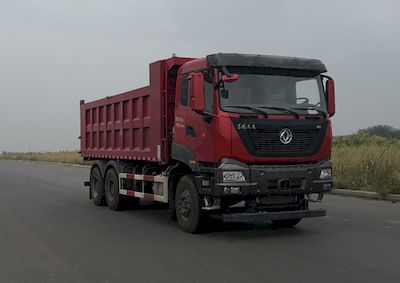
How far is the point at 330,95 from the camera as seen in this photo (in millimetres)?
9133

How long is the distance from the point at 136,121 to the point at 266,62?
12.5ft

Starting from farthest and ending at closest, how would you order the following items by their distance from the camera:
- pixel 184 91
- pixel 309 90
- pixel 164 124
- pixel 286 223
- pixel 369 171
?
pixel 369 171 < pixel 164 124 < pixel 286 223 < pixel 184 91 < pixel 309 90

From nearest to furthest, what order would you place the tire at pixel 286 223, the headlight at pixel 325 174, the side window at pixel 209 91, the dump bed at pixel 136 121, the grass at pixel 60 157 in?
the side window at pixel 209 91 < the headlight at pixel 325 174 < the tire at pixel 286 223 < the dump bed at pixel 136 121 < the grass at pixel 60 157

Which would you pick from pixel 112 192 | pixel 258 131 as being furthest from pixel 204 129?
pixel 112 192

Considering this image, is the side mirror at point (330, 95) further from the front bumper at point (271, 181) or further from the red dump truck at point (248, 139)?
the front bumper at point (271, 181)

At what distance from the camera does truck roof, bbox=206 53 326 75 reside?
8.56 m

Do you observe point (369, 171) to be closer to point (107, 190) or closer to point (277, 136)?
point (107, 190)

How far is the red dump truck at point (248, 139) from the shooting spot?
8.39 meters

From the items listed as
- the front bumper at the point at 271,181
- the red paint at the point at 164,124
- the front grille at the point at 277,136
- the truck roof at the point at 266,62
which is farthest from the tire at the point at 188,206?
the truck roof at the point at 266,62

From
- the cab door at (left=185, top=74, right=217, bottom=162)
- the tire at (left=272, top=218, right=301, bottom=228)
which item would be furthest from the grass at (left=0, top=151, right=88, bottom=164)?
the cab door at (left=185, top=74, right=217, bottom=162)

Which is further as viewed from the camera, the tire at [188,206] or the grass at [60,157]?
the grass at [60,157]

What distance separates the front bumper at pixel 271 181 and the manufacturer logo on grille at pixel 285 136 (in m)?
0.42

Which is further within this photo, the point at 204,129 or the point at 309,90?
the point at 309,90

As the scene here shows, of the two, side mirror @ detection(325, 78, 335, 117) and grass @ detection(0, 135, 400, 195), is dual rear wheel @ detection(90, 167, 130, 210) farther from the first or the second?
grass @ detection(0, 135, 400, 195)
